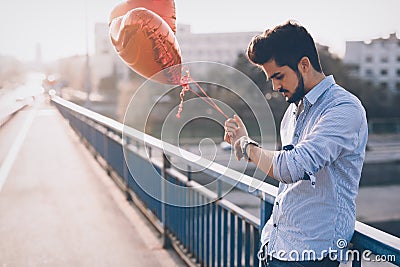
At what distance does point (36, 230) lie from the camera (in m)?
5.11

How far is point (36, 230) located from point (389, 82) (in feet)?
164

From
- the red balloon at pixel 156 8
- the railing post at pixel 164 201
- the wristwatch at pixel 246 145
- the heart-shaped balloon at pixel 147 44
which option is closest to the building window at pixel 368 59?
the railing post at pixel 164 201

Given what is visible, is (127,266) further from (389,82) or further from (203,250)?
(389,82)

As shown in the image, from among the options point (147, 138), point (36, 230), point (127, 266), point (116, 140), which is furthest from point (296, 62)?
point (116, 140)

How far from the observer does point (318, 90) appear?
1.75 m

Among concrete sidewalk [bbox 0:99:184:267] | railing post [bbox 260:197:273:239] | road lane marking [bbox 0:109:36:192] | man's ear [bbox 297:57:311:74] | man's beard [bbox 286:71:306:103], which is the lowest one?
road lane marking [bbox 0:109:36:192]

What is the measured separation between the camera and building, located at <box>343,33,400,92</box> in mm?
44312

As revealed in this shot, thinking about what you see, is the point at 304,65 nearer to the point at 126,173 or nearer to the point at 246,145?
the point at 246,145

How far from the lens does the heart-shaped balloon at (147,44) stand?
2.16m

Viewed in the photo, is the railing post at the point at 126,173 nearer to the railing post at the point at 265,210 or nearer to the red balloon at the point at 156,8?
the railing post at the point at 265,210

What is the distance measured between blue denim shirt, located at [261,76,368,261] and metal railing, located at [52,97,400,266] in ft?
0.45

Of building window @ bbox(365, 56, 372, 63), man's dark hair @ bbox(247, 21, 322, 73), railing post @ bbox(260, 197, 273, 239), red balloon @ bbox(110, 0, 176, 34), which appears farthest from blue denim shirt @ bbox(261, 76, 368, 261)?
building window @ bbox(365, 56, 372, 63)

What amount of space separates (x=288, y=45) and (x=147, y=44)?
69 cm

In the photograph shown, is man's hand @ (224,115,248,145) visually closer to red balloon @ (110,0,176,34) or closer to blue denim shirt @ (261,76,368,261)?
blue denim shirt @ (261,76,368,261)
